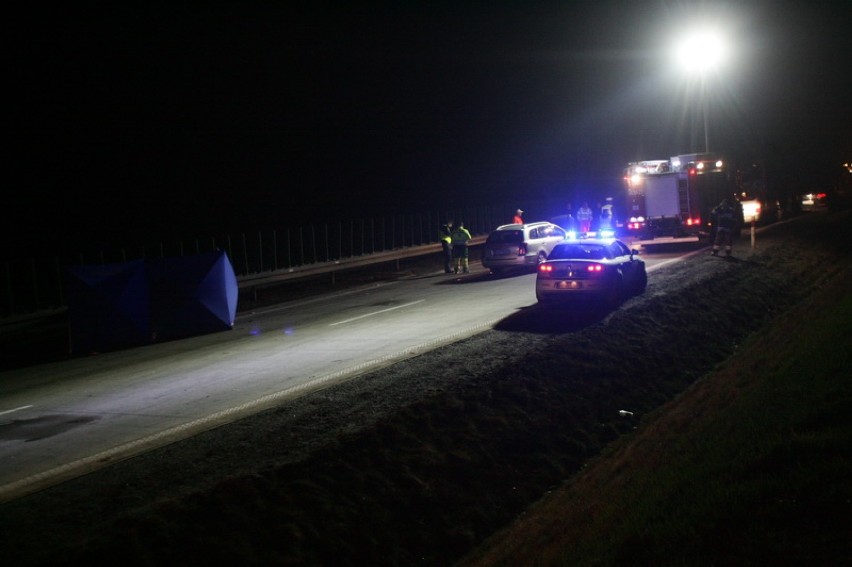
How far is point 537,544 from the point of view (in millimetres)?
8180

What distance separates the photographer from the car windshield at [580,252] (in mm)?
18250

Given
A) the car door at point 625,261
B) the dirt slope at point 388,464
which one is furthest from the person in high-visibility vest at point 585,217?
the dirt slope at point 388,464

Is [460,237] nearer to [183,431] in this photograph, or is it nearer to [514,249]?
[514,249]

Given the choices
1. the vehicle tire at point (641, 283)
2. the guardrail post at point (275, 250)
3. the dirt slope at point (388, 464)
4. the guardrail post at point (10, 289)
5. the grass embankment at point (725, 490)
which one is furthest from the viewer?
the guardrail post at point (275, 250)

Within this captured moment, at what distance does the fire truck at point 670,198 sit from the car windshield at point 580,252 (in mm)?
15298

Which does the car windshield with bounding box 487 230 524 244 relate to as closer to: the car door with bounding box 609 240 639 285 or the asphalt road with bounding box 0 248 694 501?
the asphalt road with bounding box 0 248 694 501

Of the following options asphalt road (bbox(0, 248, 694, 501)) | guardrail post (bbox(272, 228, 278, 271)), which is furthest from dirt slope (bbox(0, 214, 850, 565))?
guardrail post (bbox(272, 228, 278, 271))

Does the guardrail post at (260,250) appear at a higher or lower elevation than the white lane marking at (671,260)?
higher

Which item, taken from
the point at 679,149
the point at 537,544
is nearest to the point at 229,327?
the point at 537,544

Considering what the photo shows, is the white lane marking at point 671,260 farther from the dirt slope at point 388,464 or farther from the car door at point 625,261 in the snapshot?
the dirt slope at point 388,464

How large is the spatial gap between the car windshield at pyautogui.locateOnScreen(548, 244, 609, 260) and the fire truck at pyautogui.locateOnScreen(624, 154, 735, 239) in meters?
15.3

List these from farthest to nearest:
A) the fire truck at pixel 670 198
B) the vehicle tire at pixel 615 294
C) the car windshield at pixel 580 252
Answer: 1. the fire truck at pixel 670 198
2. the car windshield at pixel 580 252
3. the vehicle tire at pixel 615 294

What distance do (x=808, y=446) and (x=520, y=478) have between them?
3.72 metres

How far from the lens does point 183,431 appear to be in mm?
10297
